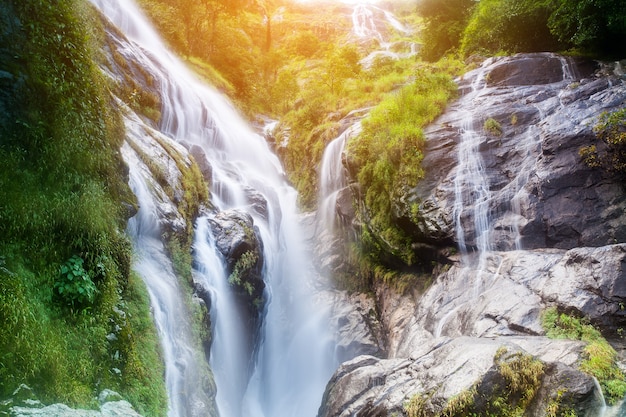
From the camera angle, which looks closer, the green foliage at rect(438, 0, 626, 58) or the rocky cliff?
the rocky cliff

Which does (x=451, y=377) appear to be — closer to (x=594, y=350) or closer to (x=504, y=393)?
(x=504, y=393)

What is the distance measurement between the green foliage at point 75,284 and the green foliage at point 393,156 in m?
9.12

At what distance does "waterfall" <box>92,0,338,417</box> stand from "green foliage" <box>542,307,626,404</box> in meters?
6.90

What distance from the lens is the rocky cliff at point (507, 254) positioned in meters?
6.07

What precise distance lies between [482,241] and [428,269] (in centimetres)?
218

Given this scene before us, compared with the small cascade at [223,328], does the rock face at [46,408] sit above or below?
above

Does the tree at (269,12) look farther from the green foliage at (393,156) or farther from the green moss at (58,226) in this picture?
the green moss at (58,226)

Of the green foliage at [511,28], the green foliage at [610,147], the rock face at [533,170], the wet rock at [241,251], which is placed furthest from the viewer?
the green foliage at [511,28]

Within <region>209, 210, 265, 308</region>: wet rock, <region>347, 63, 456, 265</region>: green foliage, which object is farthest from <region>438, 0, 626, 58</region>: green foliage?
<region>209, 210, 265, 308</region>: wet rock

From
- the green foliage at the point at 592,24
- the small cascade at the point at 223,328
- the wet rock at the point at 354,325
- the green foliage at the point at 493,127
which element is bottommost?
the wet rock at the point at 354,325

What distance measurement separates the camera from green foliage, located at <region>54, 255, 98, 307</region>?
15.9ft

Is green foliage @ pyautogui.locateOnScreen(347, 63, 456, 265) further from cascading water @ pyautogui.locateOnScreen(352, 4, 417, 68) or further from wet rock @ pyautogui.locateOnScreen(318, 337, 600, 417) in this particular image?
cascading water @ pyautogui.locateOnScreen(352, 4, 417, 68)

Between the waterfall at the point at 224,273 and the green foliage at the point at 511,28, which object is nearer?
the waterfall at the point at 224,273

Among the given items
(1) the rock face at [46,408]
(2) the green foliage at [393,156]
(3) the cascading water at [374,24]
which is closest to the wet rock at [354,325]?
(2) the green foliage at [393,156]
